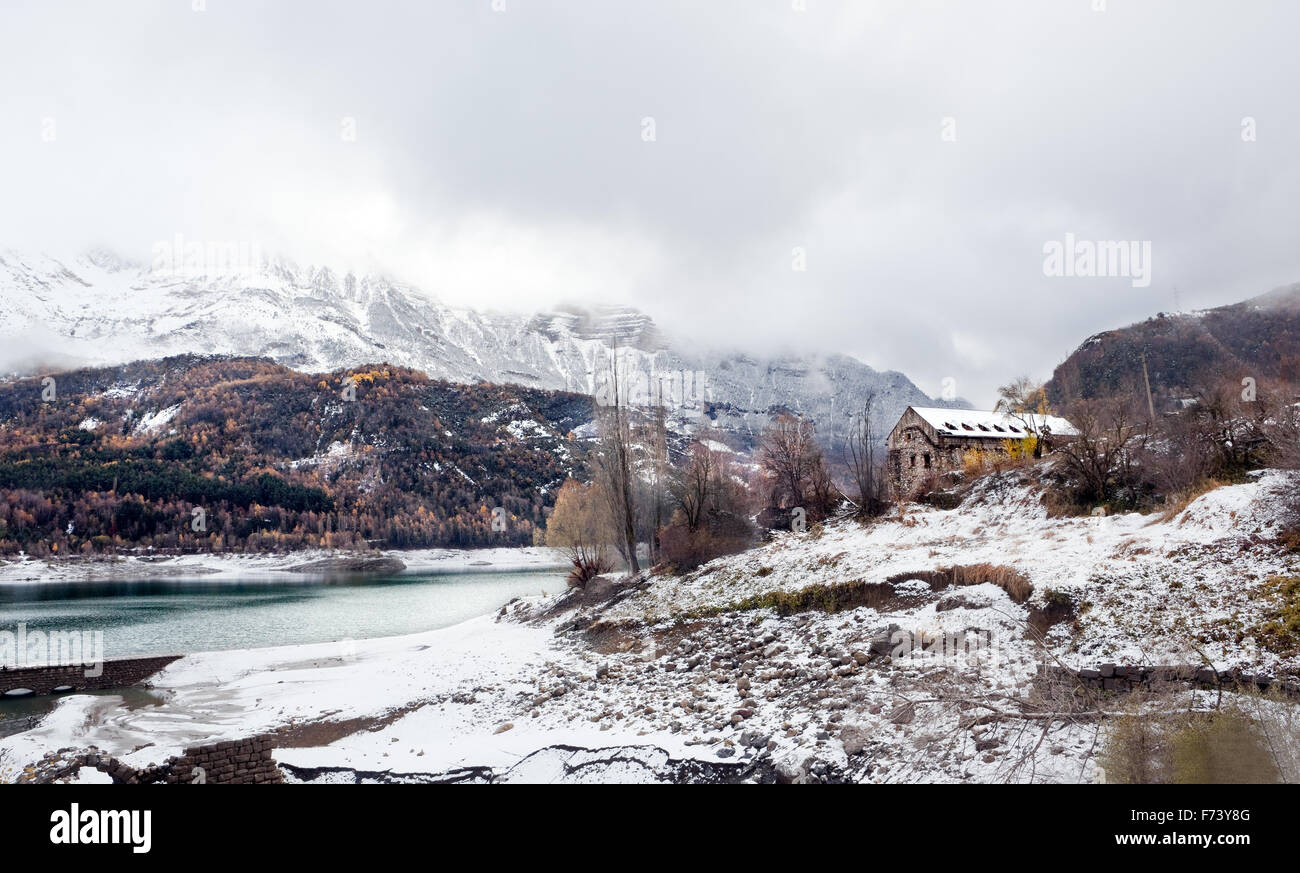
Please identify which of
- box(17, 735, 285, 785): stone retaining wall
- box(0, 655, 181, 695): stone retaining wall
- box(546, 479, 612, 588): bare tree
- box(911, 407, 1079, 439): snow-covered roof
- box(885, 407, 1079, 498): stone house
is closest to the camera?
box(17, 735, 285, 785): stone retaining wall

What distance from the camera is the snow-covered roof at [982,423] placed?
126ft

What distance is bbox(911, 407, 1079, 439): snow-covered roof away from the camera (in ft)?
126

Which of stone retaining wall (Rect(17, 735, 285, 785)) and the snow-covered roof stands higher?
the snow-covered roof

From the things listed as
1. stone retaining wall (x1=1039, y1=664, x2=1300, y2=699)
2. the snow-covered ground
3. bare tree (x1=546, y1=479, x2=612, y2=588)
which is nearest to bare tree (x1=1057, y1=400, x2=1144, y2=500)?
the snow-covered ground

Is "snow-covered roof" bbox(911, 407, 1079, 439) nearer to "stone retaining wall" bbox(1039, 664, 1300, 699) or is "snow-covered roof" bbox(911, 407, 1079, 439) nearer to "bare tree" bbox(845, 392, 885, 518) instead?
"bare tree" bbox(845, 392, 885, 518)

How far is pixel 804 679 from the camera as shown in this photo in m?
12.3

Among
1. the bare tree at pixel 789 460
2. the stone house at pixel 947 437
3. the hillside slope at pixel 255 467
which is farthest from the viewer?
the hillside slope at pixel 255 467

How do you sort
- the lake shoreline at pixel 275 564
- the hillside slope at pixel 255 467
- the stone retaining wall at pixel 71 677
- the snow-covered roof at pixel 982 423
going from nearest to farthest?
the stone retaining wall at pixel 71 677
the snow-covered roof at pixel 982 423
the lake shoreline at pixel 275 564
the hillside slope at pixel 255 467

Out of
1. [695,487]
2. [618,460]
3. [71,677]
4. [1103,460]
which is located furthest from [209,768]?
[1103,460]

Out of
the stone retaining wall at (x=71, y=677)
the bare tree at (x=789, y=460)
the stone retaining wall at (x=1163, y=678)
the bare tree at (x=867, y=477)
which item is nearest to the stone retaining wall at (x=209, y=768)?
the stone retaining wall at (x=1163, y=678)

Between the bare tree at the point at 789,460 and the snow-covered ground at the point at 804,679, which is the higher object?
the bare tree at the point at 789,460

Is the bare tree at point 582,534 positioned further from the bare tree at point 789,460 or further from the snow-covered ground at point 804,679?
the snow-covered ground at point 804,679

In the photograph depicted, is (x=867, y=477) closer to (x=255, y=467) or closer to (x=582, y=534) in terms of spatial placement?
(x=582, y=534)
